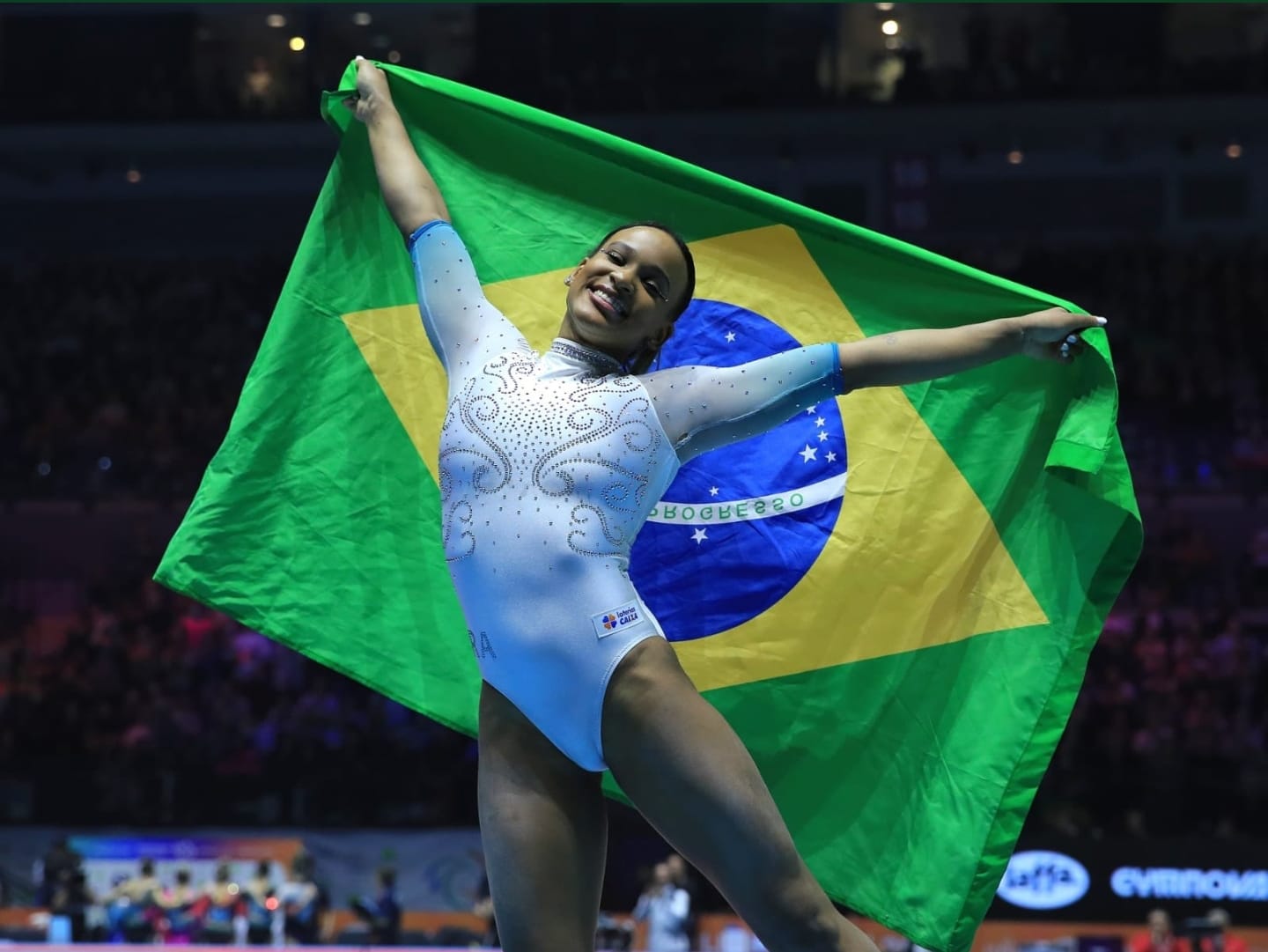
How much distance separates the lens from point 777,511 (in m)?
4.84

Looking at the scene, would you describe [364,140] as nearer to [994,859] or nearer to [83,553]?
[994,859]

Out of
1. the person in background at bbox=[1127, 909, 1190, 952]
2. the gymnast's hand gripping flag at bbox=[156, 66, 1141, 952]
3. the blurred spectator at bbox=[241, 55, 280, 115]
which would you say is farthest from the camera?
the blurred spectator at bbox=[241, 55, 280, 115]

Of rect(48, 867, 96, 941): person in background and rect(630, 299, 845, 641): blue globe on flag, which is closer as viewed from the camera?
rect(630, 299, 845, 641): blue globe on flag

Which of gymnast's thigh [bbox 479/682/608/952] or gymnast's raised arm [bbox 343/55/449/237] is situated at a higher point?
gymnast's raised arm [bbox 343/55/449/237]

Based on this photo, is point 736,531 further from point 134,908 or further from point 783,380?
point 134,908

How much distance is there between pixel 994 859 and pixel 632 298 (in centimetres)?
177

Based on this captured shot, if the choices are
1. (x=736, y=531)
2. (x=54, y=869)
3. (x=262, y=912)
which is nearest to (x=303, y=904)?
(x=262, y=912)

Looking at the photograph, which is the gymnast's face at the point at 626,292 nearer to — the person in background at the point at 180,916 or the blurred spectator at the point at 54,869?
the person in background at the point at 180,916

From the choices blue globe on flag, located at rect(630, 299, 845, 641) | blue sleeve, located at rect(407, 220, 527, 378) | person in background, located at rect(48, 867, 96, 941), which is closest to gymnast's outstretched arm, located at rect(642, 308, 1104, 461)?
blue sleeve, located at rect(407, 220, 527, 378)

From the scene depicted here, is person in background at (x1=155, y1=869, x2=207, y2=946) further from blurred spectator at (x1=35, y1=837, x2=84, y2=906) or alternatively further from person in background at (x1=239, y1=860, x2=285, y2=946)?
blurred spectator at (x1=35, y1=837, x2=84, y2=906)

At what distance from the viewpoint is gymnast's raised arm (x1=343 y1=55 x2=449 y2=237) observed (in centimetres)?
425

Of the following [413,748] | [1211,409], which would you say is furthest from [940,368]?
[1211,409]

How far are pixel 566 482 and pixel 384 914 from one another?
8929mm

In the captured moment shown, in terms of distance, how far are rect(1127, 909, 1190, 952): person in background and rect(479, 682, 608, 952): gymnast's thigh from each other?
828 cm
